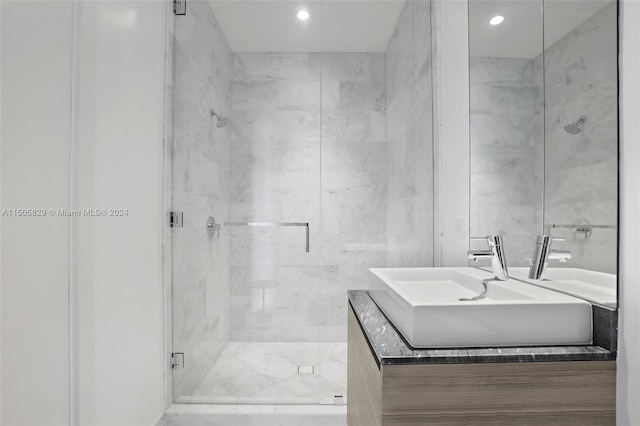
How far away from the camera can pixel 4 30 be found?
36.9 inches

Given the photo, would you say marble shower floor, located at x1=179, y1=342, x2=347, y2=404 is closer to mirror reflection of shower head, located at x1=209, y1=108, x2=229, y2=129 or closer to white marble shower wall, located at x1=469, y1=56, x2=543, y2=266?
white marble shower wall, located at x1=469, y1=56, x2=543, y2=266

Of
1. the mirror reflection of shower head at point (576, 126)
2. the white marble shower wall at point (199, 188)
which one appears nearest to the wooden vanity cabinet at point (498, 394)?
the mirror reflection of shower head at point (576, 126)

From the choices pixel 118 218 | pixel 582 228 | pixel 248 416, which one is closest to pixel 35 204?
pixel 118 218

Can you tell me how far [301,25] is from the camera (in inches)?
78.5

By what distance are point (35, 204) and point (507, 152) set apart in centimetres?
Answer: 159

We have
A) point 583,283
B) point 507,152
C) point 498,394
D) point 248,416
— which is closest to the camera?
point 498,394

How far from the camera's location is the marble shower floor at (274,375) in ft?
6.00

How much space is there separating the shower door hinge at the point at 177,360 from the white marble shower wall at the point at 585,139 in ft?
5.76

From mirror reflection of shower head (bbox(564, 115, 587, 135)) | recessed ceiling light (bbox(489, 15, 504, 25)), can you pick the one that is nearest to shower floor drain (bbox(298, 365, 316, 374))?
mirror reflection of shower head (bbox(564, 115, 587, 135))

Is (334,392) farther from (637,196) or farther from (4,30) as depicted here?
(4,30)

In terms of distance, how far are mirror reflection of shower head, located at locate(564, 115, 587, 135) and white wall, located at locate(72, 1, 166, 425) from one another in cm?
156

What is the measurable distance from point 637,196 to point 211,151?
179 cm

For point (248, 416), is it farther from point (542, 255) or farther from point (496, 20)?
point (496, 20)

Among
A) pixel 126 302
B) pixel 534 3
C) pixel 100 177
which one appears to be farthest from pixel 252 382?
pixel 534 3
